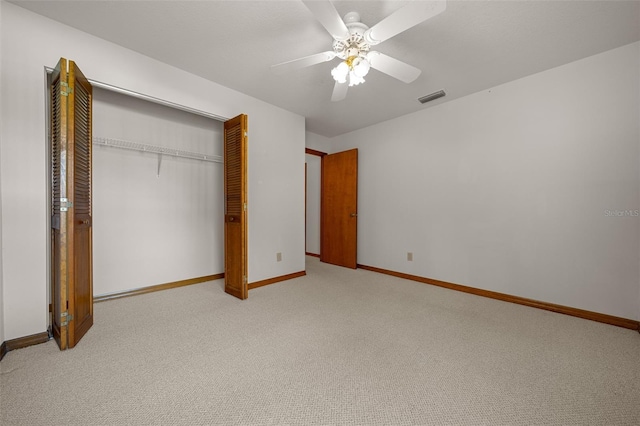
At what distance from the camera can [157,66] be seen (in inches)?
100.0

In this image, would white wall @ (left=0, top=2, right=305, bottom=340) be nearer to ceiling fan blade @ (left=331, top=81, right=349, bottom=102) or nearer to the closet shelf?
the closet shelf

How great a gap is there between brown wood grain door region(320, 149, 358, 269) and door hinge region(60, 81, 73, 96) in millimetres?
3569

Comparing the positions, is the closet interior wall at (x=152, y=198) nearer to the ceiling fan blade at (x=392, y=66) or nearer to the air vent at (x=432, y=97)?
the ceiling fan blade at (x=392, y=66)

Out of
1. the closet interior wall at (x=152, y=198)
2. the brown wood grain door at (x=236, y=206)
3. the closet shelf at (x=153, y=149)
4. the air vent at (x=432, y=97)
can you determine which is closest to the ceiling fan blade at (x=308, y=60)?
the brown wood grain door at (x=236, y=206)

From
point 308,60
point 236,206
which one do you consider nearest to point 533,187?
point 308,60

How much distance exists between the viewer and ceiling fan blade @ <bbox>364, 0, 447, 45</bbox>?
51.3 inches

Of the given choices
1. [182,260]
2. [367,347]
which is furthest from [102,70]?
[367,347]

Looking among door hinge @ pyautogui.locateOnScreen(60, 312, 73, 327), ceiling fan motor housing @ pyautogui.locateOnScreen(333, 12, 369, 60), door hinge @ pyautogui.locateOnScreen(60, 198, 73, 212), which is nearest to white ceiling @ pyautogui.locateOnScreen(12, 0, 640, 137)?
ceiling fan motor housing @ pyautogui.locateOnScreen(333, 12, 369, 60)

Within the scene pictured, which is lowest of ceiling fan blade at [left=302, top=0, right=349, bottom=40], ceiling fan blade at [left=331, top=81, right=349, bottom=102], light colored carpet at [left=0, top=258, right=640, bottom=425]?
light colored carpet at [left=0, top=258, right=640, bottom=425]

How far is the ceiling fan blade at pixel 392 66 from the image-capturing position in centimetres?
185

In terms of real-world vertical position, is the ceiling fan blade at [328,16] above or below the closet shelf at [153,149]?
above

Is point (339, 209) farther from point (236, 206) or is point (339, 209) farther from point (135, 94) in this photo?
point (135, 94)

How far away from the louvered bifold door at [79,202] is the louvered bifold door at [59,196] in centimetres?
3

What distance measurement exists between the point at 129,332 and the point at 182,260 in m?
1.37
